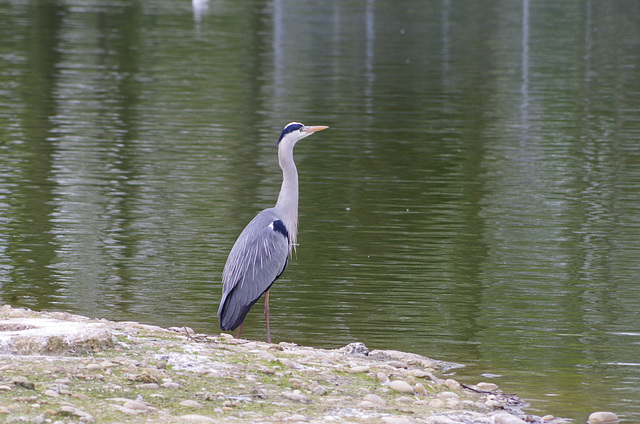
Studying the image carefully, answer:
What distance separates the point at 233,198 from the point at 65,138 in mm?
6944

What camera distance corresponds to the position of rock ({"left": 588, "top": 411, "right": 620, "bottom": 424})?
8586 mm

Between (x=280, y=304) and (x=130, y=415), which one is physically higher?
(x=130, y=415)

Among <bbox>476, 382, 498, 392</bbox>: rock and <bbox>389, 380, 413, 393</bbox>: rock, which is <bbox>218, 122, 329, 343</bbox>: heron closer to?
<bbox>389, 380, 413, 393</bbox>: rock

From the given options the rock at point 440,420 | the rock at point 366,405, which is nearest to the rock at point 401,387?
the rock at point 366,405

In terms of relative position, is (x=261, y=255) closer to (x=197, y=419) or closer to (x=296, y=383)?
(x=296, y=383)

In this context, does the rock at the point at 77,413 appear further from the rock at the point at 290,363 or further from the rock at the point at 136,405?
the rock at the point at 290,363

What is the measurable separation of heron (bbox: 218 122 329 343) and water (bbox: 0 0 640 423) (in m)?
0.96

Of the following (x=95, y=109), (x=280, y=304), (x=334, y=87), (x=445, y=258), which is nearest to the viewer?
(x=280, y=304)

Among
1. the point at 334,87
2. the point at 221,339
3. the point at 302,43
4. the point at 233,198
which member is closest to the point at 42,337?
the point at 221,339

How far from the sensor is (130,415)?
7.21 metres

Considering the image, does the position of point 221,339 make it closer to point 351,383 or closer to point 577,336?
point 351,383

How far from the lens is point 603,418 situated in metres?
8.61

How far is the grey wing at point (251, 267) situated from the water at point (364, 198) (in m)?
0.94

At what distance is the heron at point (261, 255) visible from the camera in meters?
10.1
